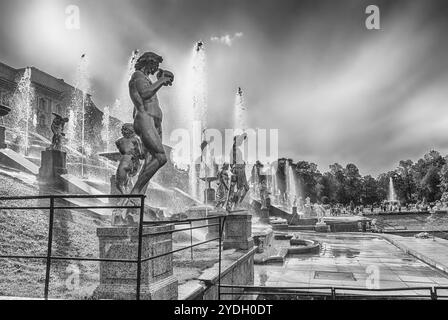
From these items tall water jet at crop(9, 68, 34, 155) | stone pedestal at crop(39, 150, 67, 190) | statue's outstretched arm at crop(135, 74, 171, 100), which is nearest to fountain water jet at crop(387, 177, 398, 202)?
tall water jet at crop(9, 68, 34, 155)

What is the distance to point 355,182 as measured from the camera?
3900 inches

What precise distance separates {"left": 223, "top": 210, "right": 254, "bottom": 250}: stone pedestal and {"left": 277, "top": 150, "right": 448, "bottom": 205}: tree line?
3042 inches

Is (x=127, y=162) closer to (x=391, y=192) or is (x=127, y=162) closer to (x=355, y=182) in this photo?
(x=355, y=182)

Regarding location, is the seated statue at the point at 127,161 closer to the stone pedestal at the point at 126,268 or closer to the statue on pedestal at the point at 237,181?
the stone pedestal at the point at 126,268

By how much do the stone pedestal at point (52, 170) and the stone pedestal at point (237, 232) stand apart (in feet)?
30.5

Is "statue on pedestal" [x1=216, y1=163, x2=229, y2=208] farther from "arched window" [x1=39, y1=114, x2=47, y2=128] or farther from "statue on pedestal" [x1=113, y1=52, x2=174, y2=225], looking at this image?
"arched window" [x1=39, y1=114, x2=47, y2=128]

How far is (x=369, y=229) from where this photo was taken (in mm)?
26562

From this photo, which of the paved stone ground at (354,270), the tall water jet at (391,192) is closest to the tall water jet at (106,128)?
the paved stone ground at (354,270)

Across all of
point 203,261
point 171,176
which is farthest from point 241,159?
point 171,176

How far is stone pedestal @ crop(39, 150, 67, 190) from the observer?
49.0 feet

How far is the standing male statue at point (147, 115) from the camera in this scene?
4887mm
